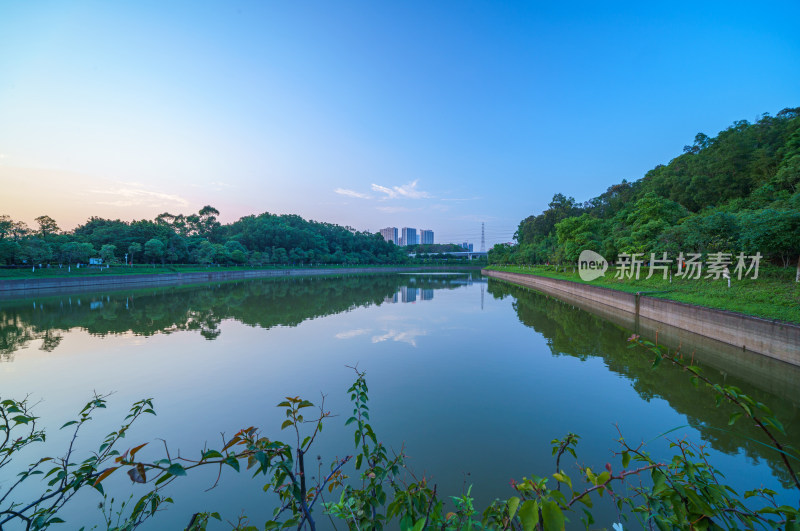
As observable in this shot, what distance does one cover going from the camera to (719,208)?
81.7 feet

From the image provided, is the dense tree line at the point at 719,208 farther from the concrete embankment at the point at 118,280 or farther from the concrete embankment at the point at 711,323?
the concrete embankment at the point at 118,280

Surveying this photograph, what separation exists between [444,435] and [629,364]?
6.50 m

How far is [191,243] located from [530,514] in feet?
189

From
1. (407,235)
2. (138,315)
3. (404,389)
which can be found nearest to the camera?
(404,389)

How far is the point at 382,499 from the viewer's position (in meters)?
1.67

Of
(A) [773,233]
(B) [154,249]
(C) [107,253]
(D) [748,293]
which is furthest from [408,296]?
(C) [107,253]

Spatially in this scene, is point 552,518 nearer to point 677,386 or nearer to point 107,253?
point 677,386

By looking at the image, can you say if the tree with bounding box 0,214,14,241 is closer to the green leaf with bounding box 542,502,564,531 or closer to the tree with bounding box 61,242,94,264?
the tree with bounding box 61,242,94,264

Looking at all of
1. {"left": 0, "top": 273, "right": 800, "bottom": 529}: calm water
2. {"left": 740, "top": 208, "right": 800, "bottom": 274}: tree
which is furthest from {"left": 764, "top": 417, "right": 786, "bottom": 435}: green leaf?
{"left": 740, "top": 208, "right": 800, "bottom": 274}: tree

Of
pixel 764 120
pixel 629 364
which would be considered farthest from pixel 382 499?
pixel 764 120

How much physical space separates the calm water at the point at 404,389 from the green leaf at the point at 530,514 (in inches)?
29.4

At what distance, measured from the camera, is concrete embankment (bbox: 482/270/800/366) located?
852 cm

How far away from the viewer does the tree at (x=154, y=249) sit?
43.3 metres

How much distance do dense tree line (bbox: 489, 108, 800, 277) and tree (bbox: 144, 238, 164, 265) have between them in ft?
158
